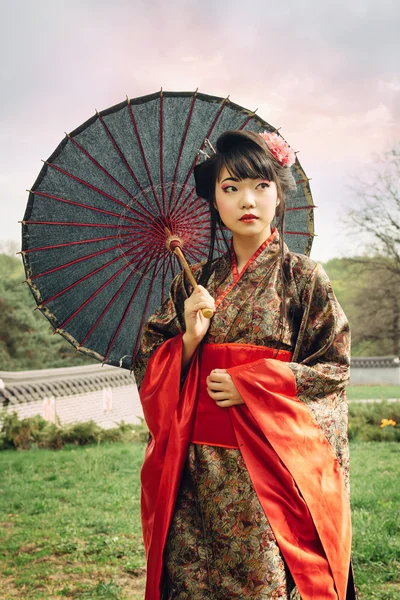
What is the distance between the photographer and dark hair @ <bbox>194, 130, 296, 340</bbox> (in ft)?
7.60

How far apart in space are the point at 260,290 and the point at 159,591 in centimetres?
112

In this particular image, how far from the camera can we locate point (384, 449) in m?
8.58

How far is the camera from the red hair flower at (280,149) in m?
2.38

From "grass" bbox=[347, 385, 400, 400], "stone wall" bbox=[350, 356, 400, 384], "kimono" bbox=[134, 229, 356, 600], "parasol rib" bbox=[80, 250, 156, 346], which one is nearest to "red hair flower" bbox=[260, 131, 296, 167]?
"kimono" bbox=[134, 229, 356, 600]

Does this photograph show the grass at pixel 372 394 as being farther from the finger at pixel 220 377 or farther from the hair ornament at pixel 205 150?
the finger at pixel 220 377

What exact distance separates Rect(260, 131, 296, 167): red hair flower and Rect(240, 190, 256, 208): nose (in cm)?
20

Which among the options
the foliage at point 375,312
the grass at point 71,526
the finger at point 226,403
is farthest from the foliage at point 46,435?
the foliage at point 375,312

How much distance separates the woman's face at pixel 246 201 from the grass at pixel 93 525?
95.9 inches

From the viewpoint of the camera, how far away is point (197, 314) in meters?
2.24

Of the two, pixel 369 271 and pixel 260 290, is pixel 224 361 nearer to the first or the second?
pixel 260 290

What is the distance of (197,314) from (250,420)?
0.43 meters

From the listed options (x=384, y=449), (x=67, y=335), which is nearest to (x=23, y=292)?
(x=384, y=449)

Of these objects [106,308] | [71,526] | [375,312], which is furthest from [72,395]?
[375,312]

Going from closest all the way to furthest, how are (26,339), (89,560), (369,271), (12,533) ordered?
(89,560) → (12,533) → (26,339) → (369,271)
